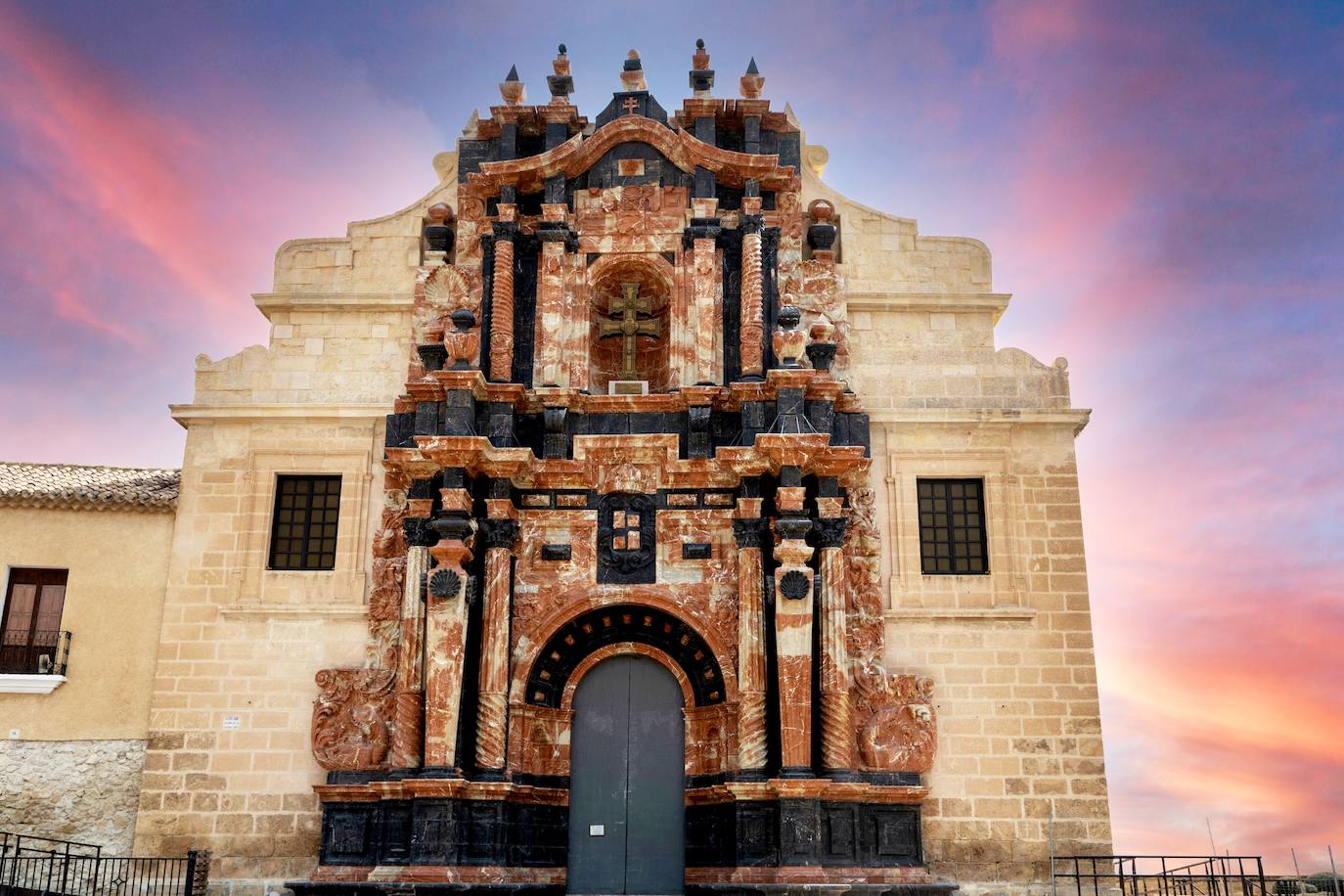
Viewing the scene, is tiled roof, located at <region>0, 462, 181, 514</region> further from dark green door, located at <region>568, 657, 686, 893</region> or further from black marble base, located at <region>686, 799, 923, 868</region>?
black marble base, located at <region>686, 799, 923, 868</region>

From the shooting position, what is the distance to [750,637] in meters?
17.1

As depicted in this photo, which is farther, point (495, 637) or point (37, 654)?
point (37, 654)

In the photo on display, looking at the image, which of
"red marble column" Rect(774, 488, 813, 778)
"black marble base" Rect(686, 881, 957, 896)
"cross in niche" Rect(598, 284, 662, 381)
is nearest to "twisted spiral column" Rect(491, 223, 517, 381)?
"cross in niche" Rect(598, 284, 662, 381)

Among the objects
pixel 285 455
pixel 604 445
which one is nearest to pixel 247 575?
pixel 285 455

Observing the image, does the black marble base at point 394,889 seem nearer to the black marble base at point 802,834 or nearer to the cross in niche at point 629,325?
the black marble base at point 802,834

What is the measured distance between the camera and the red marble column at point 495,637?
55.4ft

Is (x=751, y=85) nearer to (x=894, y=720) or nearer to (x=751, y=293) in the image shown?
(x=751, y=293)

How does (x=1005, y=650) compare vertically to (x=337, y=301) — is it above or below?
below

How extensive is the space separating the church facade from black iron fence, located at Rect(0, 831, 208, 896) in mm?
380

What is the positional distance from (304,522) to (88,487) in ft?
10.7

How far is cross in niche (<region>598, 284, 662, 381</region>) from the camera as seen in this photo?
64.1 feet

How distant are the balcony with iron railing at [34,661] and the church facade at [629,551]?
1.44 metres

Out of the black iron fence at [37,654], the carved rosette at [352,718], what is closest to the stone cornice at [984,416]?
the carved rosette at [352,718]

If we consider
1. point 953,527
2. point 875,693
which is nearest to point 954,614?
point 953,527
